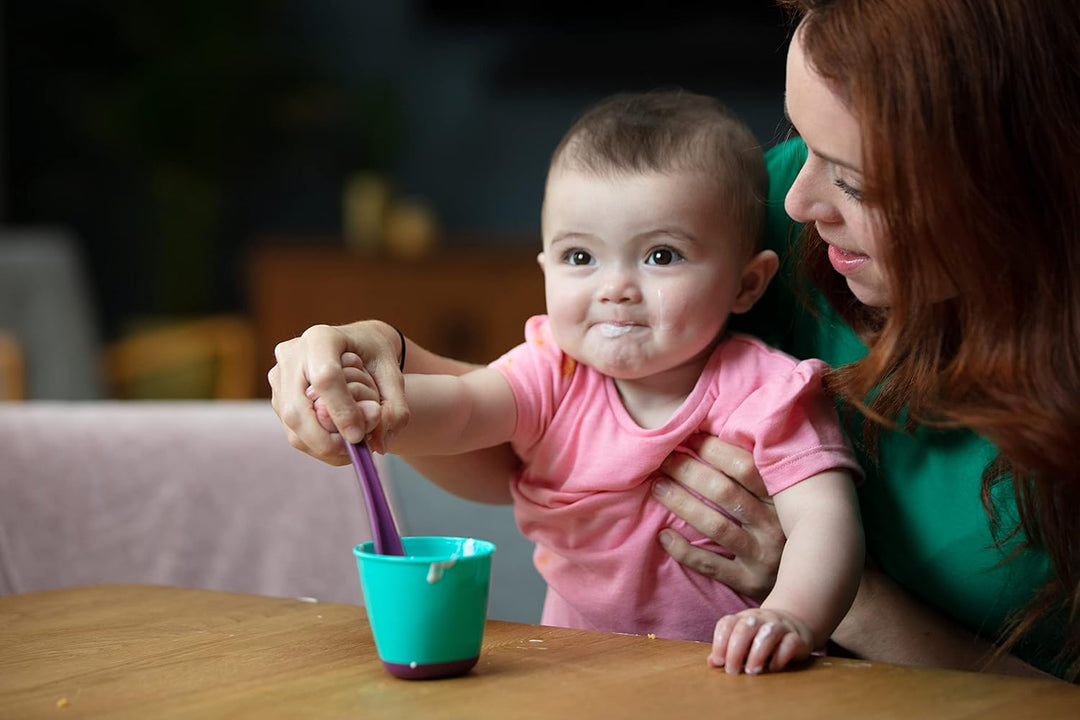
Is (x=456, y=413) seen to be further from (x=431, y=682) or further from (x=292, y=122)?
(x=292, y=122)

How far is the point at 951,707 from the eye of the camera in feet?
2.62

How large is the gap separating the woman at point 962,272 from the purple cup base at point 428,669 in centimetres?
15

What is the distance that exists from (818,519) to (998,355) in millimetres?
183

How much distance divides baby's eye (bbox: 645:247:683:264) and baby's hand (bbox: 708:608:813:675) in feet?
1.14

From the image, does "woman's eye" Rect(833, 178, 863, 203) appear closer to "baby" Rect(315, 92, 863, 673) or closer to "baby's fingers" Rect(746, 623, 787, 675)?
"baby" Rect(315, 92, 863, 673)

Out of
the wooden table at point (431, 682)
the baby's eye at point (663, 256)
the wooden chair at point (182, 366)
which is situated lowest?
the wooden chair at point (182, 366)

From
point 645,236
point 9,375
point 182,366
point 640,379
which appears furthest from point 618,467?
point 182,366

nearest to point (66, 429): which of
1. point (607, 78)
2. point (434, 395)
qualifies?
point (434, 395)

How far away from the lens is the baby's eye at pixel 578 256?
3.79 ft

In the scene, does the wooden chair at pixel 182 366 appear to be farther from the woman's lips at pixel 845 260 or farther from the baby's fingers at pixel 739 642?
the baby's fingers at pixel 739 642

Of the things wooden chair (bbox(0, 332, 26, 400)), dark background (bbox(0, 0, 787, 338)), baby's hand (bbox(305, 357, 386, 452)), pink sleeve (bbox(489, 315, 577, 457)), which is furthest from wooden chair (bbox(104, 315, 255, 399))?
baby's hand (bbox(305, 357, 386, 452))

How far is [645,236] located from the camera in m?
1.13

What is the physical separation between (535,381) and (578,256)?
4.7 inches

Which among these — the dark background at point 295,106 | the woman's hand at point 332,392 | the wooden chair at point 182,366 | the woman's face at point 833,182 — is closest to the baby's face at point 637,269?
the woman's face at point 833,182
